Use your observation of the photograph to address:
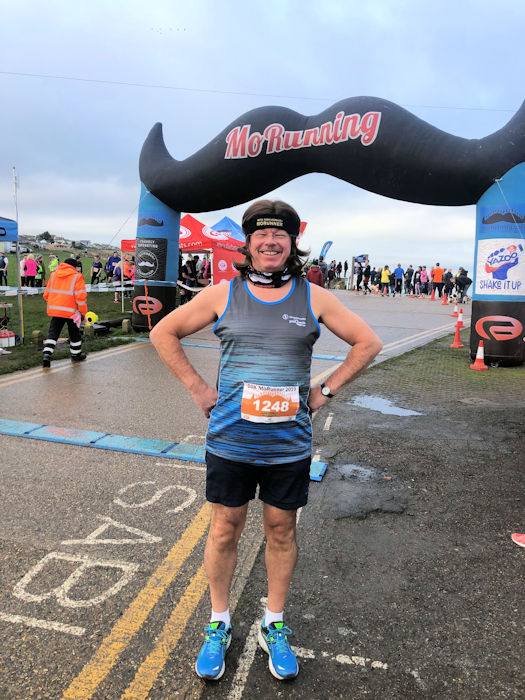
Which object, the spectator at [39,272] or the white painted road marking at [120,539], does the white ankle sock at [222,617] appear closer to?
the white painted road marking at [120,539]

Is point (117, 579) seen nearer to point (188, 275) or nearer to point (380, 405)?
point (380, 405)

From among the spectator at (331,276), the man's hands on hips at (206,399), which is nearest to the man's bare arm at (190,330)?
the man's hands on hips at (206,399)

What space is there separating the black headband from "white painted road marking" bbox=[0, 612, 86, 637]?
2.03 metres

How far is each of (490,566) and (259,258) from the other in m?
2.28

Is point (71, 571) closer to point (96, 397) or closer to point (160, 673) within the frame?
point (160, 673)

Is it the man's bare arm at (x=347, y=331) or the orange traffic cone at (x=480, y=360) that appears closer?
the man's bare arm at (x=347, y=331)

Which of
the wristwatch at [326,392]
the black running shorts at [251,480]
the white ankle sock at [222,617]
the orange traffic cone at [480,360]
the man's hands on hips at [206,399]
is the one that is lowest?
the white ankle sock at [222,617]

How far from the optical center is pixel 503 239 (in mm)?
8430

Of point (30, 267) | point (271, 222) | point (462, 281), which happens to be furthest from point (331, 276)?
point (271, 222)

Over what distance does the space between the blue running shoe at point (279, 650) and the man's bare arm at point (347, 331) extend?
1014 mm

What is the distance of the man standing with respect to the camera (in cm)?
210

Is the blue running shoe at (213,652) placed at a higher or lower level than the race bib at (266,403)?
lower

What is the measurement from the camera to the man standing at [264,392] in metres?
2.10

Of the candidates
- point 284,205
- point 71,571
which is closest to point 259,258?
point 284,205
